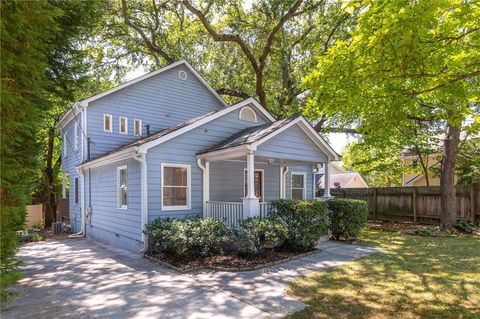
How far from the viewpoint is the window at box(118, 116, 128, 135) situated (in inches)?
499

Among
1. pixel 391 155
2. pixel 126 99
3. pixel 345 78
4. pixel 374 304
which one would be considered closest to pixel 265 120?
pixel 126 99

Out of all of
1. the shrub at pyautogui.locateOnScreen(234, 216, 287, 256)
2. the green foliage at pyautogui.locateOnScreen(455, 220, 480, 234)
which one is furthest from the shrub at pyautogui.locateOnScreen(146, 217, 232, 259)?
the green foliage at pyautogui.locateOnScreen(455, 220, 480, 234)

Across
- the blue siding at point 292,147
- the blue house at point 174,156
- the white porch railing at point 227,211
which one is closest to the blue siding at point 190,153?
the blue house at point 174,156

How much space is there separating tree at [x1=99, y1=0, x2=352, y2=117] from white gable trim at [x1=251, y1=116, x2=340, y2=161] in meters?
5.47

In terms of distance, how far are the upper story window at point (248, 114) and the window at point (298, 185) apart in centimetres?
387

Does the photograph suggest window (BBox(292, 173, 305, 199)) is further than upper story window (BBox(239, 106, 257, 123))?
Yes

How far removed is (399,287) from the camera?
18.6 ft

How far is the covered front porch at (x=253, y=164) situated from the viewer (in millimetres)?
8758

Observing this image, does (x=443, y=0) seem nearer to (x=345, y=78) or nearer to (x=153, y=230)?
(x=345, y=78)

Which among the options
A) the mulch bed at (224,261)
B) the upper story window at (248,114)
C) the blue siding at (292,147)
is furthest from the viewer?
the upper story window at (248,114)

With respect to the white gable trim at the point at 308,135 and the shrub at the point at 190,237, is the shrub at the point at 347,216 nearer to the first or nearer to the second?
the white gable trim at the point at 308,135

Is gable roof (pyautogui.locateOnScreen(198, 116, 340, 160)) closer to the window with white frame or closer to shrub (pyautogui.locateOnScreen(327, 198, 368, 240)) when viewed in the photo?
shrub (pyautogui.locateOnScreen(327, 198, 368, 240))

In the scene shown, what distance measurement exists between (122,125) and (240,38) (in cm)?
736

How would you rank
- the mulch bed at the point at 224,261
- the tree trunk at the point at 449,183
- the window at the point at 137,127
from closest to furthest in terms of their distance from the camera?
the mulch bed at the point at 224,261 < the tree trunk at the point at 449,183 < the window at the point at 137,127
